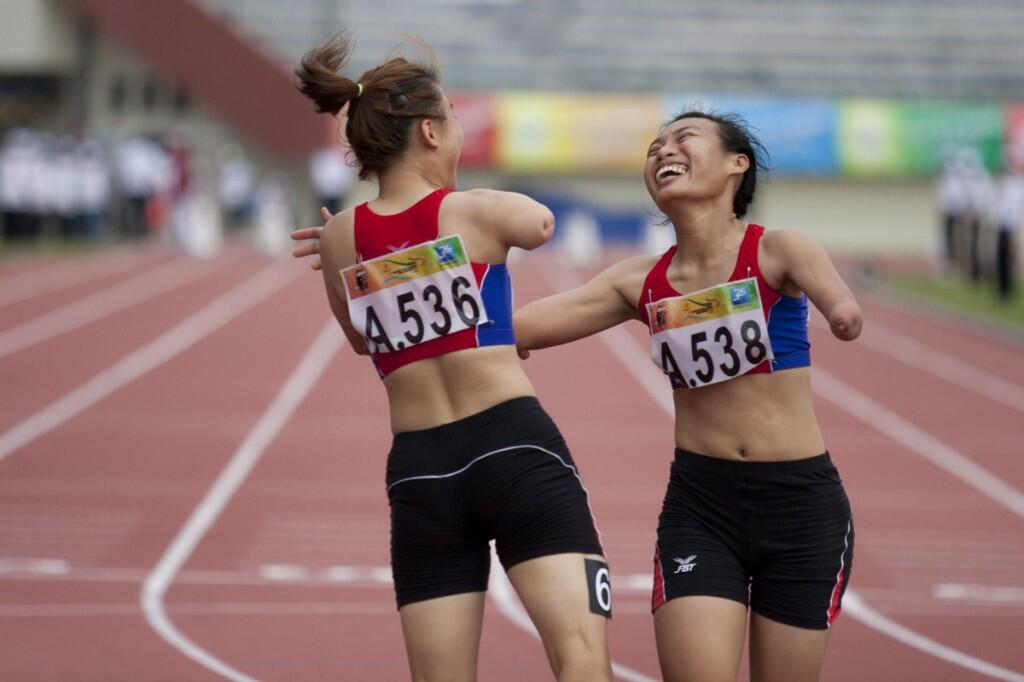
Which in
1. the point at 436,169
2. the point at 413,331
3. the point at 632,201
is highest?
the point at 436,169

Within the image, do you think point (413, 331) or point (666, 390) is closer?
point (413, 331)

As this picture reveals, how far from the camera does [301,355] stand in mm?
18297

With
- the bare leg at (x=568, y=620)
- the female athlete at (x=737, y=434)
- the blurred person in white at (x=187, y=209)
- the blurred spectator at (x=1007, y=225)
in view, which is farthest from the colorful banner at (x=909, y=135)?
the bare leg at (x=568, y=620)

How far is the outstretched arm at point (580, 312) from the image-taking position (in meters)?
5.02

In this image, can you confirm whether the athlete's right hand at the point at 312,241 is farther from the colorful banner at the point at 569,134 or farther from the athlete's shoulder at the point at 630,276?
the colorful banner at the point at 569,134

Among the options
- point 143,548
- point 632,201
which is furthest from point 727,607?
point 632,201

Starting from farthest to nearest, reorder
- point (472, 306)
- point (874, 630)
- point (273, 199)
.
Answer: point (273, 199)
point (874, 630)
point (472, 306)

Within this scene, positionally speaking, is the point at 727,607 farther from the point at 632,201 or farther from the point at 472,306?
the point at 632,201

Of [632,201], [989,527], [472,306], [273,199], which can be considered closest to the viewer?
[472,306]

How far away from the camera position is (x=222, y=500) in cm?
1090

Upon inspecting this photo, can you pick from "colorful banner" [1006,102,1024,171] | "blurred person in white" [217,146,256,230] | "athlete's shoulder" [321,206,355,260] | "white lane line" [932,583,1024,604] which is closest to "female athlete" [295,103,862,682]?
"athlete's shoulder" [321,206,355,260]

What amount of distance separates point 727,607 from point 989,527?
611 centimetres

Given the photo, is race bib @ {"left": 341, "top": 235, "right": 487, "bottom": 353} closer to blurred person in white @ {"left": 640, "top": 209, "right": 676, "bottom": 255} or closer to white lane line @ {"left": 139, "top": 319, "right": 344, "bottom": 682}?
white lane line @ {"left": 139, "top": 319, "right": 344, "bottom": 682}

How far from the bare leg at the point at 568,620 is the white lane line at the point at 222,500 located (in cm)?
278
